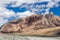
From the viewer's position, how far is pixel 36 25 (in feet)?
45.3

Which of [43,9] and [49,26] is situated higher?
[43,9]

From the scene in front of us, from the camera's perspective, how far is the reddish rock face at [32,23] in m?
13.6

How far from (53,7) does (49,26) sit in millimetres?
1009

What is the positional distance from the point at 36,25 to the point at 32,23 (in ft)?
0.75

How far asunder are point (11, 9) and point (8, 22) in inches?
28.9

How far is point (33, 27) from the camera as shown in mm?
13836

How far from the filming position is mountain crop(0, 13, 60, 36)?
44.5 ft

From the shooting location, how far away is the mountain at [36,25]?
13.6m

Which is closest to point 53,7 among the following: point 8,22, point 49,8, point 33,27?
point 49,8

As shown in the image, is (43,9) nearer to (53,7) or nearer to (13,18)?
(53,7)

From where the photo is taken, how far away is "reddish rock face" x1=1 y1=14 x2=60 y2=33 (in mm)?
13609

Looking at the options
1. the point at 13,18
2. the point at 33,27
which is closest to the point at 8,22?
the point at 13,18

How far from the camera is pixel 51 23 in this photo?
13617 mm

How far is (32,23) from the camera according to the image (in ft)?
45.4
